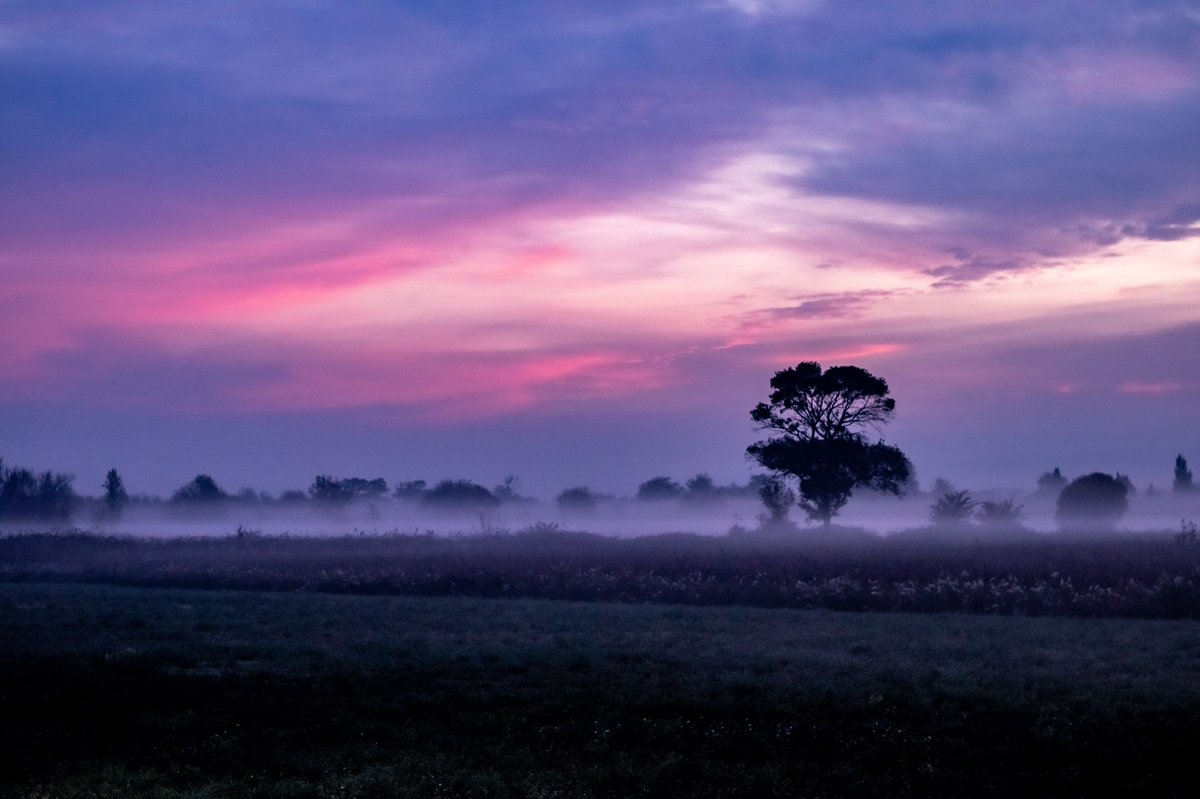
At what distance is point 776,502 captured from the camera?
80.2m

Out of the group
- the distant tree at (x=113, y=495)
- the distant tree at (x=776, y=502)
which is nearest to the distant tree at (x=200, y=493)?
the distant tree at (x=113, y=495)

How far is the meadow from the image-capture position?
39.0ft

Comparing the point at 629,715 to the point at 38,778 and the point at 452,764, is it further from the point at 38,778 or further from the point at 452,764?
the point at 38,778

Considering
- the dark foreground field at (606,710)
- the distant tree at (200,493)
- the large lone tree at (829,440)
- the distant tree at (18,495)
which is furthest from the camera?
the distant tree at (200,493)

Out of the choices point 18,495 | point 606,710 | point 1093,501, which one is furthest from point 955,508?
point 18,495

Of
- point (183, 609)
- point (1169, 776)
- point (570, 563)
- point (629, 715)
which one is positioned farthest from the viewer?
point (570, 563)

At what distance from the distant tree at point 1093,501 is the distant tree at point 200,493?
494 ft

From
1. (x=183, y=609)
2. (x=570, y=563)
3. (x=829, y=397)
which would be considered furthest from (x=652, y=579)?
(x=829, y=397)

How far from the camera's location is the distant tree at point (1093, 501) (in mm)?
87312

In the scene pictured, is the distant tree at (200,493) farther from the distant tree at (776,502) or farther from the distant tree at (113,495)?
the distant tree at (776,502)

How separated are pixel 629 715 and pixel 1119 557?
2484cm

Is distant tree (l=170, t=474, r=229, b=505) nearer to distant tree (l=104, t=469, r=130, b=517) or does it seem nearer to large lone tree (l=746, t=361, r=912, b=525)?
distant tree (l=104, t=469, r=130, b=517)

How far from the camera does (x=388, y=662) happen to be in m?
19.6

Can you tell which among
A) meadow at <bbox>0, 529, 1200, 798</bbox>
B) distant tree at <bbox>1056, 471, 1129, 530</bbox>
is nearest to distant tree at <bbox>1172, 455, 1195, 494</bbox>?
distant tree at <bbox>1056, 471, 1129, 530</bbox>
